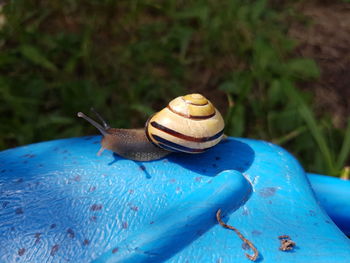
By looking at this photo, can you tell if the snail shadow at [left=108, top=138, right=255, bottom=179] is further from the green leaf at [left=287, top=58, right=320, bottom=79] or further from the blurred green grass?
the green leaf at [left=287, top=58, right=320, bottom=79]

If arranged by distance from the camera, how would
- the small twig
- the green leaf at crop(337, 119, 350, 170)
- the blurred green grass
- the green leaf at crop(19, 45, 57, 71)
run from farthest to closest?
1. the green leaf at crop(19, 45, 57, 71)
2. the blurred green grass
3. the green leaf at crop(337, 119, 350, 170)
4. the small twig

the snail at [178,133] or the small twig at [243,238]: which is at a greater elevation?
the snail at [178,133]

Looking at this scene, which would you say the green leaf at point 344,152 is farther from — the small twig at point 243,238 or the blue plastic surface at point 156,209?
the small twig at point 243,238

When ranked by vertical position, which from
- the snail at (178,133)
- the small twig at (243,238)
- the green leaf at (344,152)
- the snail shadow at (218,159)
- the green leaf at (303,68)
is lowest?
the green leaf at (344,152)

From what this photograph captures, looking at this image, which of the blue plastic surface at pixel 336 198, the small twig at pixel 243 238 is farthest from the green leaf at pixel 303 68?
the small twig at pixel 243 238

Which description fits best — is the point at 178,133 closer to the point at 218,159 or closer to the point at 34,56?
the point at 218,159

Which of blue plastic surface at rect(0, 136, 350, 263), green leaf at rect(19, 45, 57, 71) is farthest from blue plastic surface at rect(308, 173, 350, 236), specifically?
green leaf at rect(19, 45, 57, 71)

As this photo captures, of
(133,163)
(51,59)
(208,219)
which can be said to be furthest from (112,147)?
(51,59)

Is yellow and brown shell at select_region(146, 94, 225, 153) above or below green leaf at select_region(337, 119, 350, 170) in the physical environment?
above

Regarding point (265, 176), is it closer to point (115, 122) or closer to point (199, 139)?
point (199, 139)
